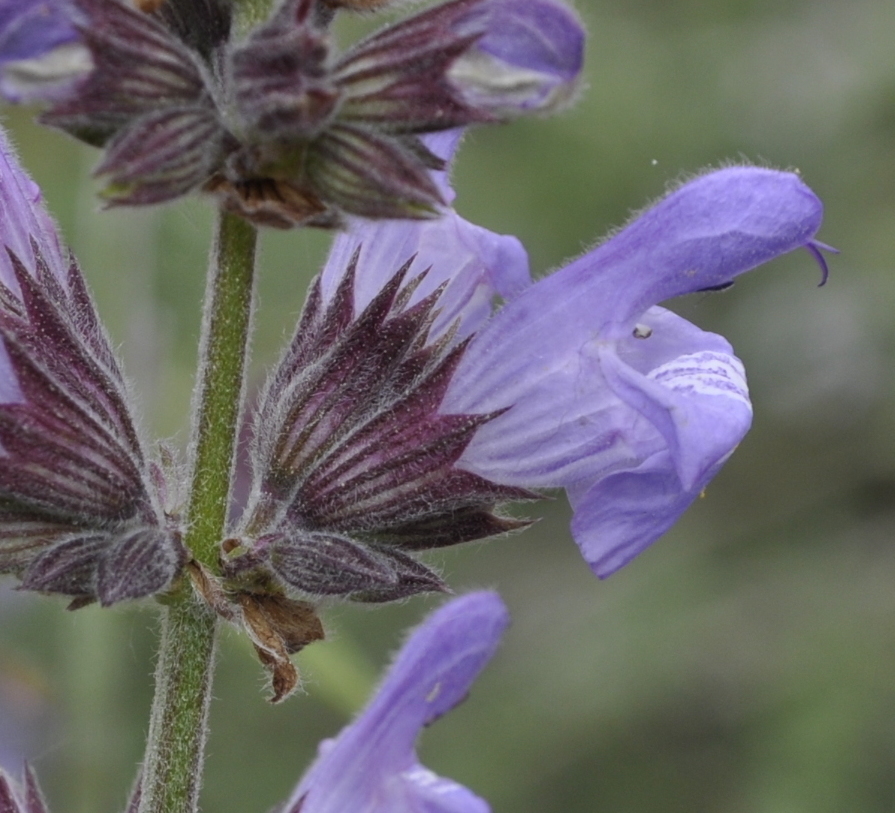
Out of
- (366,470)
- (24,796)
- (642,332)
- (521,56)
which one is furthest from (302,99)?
(24,796)

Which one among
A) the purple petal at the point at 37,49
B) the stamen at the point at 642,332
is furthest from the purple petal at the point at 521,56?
the stamen at the point at 642,332

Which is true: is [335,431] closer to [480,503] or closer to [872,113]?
[480,503]

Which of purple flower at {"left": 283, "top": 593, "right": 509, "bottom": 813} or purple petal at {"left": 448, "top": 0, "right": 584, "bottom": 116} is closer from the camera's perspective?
purple petal at {"left": 448, "top": 0, "right": 584, "bottom": 116}

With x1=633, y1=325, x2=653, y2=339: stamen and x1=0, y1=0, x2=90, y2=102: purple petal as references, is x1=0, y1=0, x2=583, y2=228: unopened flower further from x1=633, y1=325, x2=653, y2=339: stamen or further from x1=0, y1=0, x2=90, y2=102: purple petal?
x1=633, y1=325, x2=653, y2=339: stamen

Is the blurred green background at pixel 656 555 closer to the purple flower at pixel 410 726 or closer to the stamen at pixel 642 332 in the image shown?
the purple flower at pixel 410 726

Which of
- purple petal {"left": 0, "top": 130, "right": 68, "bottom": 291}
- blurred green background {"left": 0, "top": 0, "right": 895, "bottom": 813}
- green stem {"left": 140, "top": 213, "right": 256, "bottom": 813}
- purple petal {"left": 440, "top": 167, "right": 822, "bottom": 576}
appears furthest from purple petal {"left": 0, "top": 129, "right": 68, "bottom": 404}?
blurred green background {"left": 0, "top": 0, "right": 895, "bottom": 813}

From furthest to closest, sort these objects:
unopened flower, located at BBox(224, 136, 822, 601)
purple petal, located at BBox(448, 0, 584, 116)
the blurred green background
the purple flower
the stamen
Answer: the blurred green background → the stamen → unopened flower, located at BBox(224, 136, 822, 601) → the purple flower → purple petal, located at BBox(448, 0, 584, 116)

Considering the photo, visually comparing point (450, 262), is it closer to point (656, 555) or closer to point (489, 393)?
point (489, 393)
